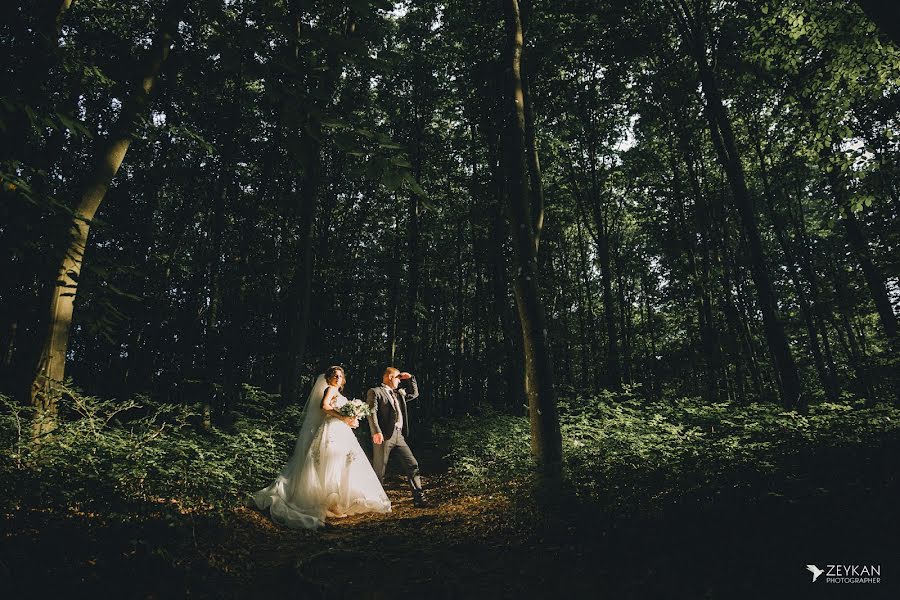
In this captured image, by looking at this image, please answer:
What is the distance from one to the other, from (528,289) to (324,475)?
4.36 metres

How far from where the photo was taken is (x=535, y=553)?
4426 mm

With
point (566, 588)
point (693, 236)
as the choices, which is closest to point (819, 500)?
point (566, 588)

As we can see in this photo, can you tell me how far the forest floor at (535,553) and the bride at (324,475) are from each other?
4.18 ft

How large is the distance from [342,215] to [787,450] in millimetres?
22903

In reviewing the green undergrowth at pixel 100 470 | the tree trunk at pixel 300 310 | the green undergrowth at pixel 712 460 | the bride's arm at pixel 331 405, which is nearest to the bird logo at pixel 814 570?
the green undergrowth at pixel 712 460

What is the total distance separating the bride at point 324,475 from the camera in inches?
258

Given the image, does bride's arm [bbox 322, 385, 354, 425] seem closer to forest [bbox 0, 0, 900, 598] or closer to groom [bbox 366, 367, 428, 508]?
groom [bbox 366, 367, 428, 508]

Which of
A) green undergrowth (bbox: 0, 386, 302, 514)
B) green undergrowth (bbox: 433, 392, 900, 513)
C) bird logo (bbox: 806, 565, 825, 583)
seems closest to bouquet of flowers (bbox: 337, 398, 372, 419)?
green undergrowth (bbox: 0, 386, 302, 514)

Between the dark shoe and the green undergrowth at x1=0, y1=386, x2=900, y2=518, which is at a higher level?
the green undergrowth at x1=0, y1=386, x2=900, y2=518

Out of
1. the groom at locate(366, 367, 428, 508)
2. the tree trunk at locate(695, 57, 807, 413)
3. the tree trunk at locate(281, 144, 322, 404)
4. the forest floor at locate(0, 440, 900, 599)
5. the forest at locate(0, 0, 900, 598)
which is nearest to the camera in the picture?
the forest at locate(0, 0, 900, 598)

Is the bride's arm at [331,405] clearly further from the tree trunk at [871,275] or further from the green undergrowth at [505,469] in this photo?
the tree trunk at [871,275]

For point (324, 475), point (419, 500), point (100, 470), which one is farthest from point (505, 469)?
point (100, 470)

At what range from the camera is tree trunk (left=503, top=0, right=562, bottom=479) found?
6516 millimetres

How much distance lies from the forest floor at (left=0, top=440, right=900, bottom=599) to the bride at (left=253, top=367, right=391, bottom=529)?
127 cm
